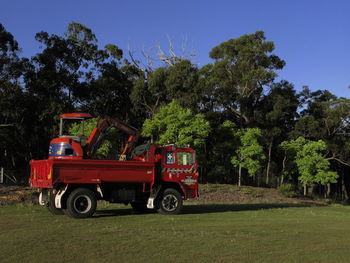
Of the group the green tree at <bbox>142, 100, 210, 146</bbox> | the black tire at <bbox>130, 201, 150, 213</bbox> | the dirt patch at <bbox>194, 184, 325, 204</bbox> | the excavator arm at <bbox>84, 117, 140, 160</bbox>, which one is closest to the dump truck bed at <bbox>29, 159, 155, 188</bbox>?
the excavator arm at <bbox>84, 117, 140, 160</bbox>

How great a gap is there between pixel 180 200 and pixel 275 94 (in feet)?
109

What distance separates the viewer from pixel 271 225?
42.2 ft

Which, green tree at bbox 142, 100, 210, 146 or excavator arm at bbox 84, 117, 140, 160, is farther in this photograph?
green tree at bbox 142, 100, 210, 146

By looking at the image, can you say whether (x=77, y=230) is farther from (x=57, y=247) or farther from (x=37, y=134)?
(x=37, y=134)

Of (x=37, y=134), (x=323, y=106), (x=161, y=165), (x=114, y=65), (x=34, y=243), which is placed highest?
(x=114, y=65)

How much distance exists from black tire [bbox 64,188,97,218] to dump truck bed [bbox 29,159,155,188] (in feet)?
1.25

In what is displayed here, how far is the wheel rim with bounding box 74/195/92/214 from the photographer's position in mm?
14172

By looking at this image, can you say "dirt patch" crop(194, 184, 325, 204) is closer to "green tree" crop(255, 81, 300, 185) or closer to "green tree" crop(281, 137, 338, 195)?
"green tree" crop(281, 137, 338, 195)

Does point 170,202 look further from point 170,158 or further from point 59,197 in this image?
point 59,197

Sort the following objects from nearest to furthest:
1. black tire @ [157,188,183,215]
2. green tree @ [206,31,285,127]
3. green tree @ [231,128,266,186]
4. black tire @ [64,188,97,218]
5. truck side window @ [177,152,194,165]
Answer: black tire @ [64,188,97,218] < black tire @ [157,188,183,215] < truck side window @ [177,152,194,165] < green tree @ [231,128,266,186] < green tree @ [206,31,285,127]

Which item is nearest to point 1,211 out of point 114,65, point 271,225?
point 271,225

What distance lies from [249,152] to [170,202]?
74.0 feet

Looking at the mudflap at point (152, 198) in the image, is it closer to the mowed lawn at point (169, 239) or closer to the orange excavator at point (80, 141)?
the mowed lawn at point (169, 239)

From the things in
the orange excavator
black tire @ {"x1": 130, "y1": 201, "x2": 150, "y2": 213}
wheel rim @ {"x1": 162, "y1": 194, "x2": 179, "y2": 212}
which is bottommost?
black tire @ {"x1": 130, "y1": 201, "x2": 150, "y2": 213}
